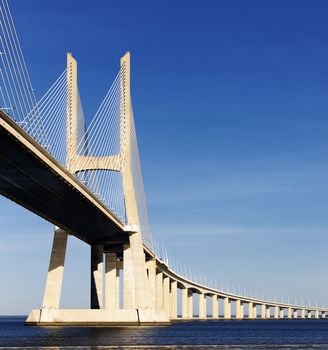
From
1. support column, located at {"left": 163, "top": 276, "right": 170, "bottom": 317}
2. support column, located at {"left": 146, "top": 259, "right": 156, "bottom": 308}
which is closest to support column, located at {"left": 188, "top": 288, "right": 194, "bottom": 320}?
support column, located at {"left": 163, "top": 276, "right": 170, "bottom": 317}

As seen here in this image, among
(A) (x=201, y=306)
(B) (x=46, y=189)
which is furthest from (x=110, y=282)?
(A) (x=201, y=306)

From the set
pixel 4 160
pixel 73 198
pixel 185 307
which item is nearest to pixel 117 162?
pixel 73 198

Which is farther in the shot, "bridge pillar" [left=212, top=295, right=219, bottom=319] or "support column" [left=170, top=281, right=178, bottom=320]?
"bridge pillar" [left=212, top=295, right=219, bottom=319]

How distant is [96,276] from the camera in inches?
3145

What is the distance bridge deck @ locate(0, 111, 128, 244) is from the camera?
3900cm

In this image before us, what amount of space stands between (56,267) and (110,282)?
45.5 ft

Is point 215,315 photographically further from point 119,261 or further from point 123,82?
point 123,82

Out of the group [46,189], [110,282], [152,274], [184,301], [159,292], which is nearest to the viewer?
[46,189]

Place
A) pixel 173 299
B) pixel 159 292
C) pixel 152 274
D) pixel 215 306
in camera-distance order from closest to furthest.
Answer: pixel 152 274 < pixel 159 292 < pixel 173 299 < pixel 215 306

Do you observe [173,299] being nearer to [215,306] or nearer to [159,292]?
[159,292]

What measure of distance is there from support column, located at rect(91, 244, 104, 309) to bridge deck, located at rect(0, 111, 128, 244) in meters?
8.10

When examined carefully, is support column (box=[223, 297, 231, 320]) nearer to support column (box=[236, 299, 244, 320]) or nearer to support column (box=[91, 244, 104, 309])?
support column (box=[236, 299, 244, 320])

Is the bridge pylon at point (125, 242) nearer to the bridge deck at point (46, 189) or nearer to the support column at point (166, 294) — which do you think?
the bridge deck at point (46, 189)

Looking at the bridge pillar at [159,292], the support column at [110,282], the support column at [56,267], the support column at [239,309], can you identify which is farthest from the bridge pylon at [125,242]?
the support column at [239,309]
